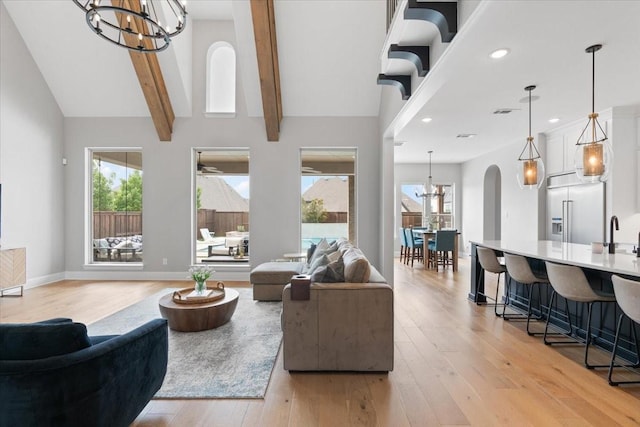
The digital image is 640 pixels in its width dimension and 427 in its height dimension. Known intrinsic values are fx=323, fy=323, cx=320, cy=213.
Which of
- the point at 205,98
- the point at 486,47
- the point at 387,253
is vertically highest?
the point at 205,98

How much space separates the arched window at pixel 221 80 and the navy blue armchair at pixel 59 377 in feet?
17.3

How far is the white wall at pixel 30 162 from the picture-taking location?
512 centimetres

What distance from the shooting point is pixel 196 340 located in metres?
3.20

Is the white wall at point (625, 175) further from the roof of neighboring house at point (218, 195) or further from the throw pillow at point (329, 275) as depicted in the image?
the roof of neighboring house at point (218, 195)

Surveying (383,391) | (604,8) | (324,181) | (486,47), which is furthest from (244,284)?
(604,8)

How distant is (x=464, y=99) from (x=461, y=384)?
3.54m

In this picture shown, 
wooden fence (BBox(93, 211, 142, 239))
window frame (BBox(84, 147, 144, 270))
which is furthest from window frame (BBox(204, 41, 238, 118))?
wooden fence (BBox(93, 211, 142, 239))

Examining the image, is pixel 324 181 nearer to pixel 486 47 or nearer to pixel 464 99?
pixel 464 99

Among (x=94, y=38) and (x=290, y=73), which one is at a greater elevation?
(x=94, y=38)

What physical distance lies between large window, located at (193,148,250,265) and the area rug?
222 centimetres

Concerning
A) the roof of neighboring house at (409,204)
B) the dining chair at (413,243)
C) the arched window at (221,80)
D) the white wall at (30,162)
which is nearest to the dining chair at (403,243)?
the dining chair at (413,243)

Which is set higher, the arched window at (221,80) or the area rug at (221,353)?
the arched window at (221,80)

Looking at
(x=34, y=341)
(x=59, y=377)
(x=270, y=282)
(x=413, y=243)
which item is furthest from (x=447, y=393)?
(x=413, y=243)

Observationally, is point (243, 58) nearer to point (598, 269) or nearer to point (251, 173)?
point (251, 173)
